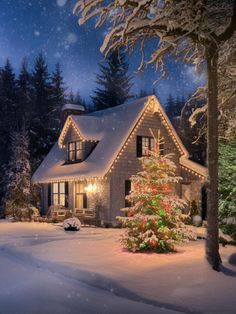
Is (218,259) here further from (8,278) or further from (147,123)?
(147,123)

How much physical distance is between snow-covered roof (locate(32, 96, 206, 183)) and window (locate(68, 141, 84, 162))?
65 cm

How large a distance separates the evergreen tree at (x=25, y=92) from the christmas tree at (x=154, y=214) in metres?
35.0

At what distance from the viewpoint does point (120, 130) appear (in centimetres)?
2802

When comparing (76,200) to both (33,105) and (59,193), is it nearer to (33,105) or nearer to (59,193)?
(59,193)

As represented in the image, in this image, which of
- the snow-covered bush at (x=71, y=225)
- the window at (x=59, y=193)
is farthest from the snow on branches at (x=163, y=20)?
the window at (x=59, y=193)

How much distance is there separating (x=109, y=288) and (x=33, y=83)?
48.8 metres

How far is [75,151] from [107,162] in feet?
15.9

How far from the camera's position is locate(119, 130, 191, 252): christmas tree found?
558 inches

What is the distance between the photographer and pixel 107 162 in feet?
85.1

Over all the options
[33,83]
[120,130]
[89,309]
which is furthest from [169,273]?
[33,83]

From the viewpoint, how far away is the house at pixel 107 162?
86.8ft

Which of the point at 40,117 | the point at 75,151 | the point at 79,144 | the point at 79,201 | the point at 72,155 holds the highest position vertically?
the point at 40,117

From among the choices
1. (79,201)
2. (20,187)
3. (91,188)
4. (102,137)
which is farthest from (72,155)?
(20,187)

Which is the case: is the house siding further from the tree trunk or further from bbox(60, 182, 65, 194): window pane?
the tree trunk
